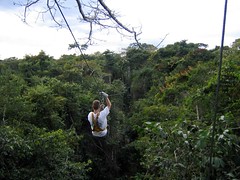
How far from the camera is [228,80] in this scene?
635cm

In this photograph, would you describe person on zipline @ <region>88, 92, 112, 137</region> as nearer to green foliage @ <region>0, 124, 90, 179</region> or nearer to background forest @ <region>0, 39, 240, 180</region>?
background forest @ <region>0, 39, 240, 180</region>

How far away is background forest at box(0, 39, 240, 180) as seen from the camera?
3.53 meters

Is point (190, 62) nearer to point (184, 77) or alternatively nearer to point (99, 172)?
point (184, 77)

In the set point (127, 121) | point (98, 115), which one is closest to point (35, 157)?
point (98, 115)

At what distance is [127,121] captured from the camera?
14531 millimetres

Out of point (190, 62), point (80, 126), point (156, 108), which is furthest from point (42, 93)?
point (190, 62)

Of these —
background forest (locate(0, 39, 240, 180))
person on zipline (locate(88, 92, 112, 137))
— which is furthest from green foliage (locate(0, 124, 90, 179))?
person on zipline (locate(88, 92, 112, 137))


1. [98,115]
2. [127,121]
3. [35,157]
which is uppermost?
[98,115]

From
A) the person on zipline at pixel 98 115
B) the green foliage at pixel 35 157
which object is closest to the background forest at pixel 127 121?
the green foliage at pixel 35 157

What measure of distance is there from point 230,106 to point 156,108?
5622 millimetres

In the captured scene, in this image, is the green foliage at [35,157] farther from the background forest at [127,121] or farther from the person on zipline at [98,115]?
the person on zipline at [98,115]

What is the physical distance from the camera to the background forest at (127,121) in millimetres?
3525

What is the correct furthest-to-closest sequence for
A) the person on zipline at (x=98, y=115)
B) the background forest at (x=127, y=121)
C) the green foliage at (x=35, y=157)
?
the green foliage at (x=35, y=157) < the person on zipline at (x=98, y=115) < the background forest at (x=127, y=121)

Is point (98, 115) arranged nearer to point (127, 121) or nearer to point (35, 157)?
point (35, 157)
